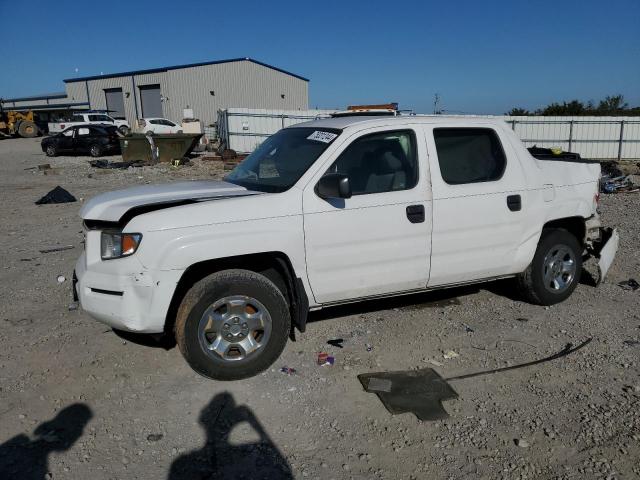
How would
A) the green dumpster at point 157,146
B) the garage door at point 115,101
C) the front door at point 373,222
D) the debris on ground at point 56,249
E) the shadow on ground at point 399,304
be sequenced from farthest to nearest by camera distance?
the garage door at point 115,101, the green dumpster at point 157,146, the debris on ground at point 56,249, the shadow on ground at point 399,304, the front door at point 373,222

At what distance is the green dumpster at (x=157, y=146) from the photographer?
67.1 ft

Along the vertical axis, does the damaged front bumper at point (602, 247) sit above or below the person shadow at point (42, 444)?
above

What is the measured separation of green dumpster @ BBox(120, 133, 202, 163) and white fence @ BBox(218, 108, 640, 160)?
5.03 m

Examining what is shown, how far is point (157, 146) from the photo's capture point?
2059cm

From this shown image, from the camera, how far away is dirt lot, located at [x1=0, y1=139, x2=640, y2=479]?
2.94m

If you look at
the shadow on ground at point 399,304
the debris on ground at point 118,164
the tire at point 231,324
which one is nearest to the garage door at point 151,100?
the debris on ground at point 118,164

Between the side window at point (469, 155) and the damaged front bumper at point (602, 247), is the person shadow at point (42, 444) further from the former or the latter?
the damaged front bumper at point (602, 247)

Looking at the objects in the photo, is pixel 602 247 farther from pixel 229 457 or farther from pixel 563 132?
pixel 563 132

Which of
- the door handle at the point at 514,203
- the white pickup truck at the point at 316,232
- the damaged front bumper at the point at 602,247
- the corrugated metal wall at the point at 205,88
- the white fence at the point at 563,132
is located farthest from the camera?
the corrugated metal wall at the point at 205,88

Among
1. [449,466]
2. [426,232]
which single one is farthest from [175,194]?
[449,466]

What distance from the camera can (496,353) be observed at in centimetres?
428

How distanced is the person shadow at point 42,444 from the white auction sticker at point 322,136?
2622 mm

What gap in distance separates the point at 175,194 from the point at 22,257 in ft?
14.9

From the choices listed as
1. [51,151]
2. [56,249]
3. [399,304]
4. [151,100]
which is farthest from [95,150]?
[151,100]
